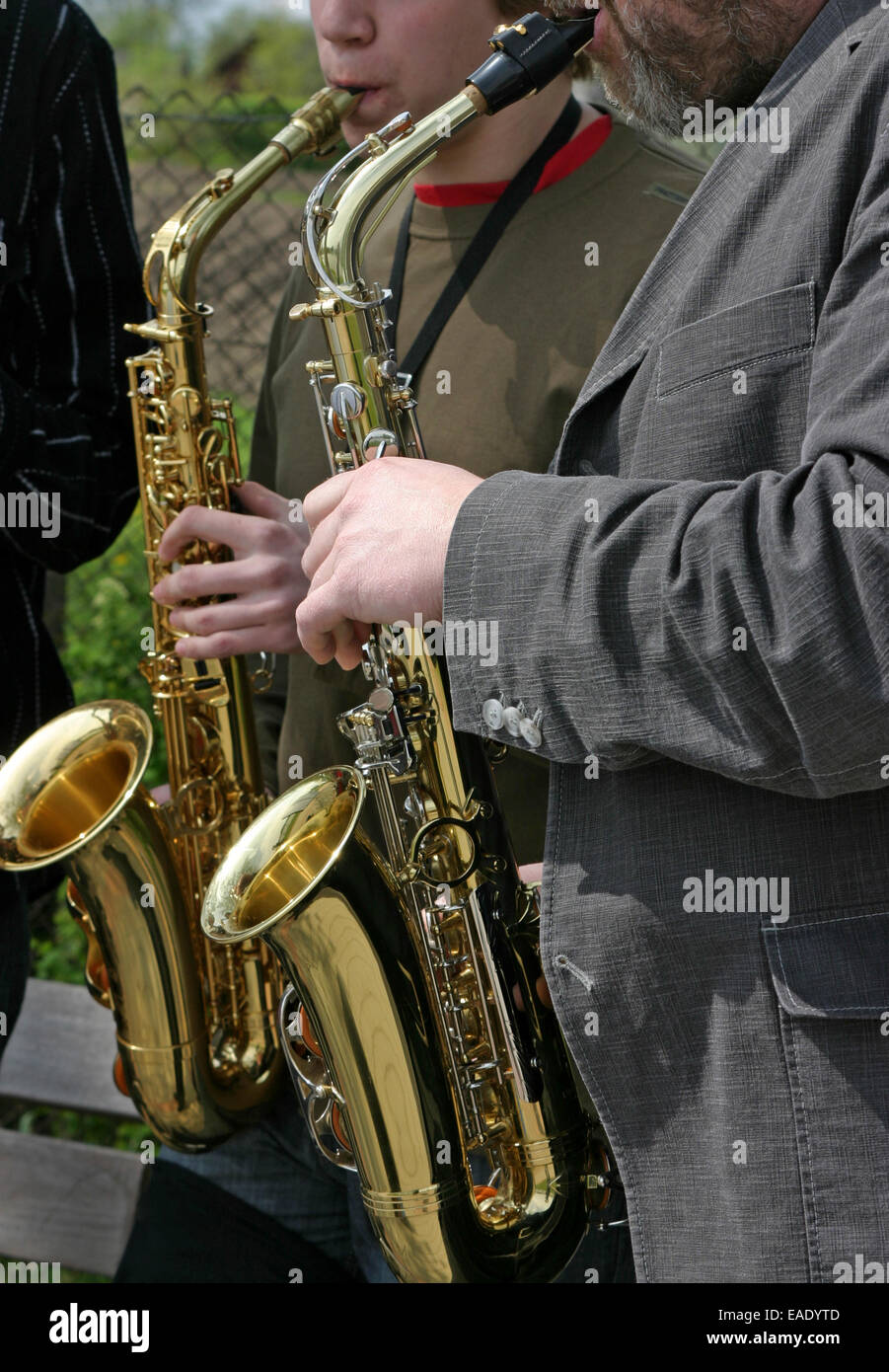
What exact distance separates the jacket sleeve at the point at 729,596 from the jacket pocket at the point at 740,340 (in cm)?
5

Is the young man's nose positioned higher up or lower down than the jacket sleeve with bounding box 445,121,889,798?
higher up

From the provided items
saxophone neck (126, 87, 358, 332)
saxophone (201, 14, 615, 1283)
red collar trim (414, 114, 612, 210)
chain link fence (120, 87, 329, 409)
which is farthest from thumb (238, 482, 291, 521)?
chain link fence (120, 87, 329, 409)

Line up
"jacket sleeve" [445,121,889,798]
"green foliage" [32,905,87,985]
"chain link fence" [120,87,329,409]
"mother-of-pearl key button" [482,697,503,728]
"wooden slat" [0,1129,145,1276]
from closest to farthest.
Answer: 1. "jacket sleeve" [445,121,889,798]
2. "mother-of-pearl key button" [482,697,503,728]
3. "wooden slat" [0,1129,145,1276]
4. "green foliage" [32,905,87,985]
5. "chain link fence" [120,87,329,409]

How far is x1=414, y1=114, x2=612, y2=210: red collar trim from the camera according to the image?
88.4 inches

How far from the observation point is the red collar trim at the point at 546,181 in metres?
2.24

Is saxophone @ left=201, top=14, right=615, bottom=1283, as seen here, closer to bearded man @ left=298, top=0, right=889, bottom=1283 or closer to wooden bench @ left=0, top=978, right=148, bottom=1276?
bearded man @ left=298, top=0, right=889, bottom=1283

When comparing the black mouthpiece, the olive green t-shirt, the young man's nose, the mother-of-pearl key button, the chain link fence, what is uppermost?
the chain link fence

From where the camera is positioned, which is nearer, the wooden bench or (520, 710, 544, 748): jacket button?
(520, 710, 544, 748): jacket button

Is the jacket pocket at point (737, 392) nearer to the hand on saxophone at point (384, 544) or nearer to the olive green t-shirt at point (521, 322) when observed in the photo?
the hand on saxophone at point (384, 544)

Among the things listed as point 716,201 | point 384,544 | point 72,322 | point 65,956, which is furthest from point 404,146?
point 65,956

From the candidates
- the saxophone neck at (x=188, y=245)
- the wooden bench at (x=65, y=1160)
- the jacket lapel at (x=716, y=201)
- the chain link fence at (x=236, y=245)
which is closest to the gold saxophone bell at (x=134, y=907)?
the saxophone neck at (x=188, y=245)

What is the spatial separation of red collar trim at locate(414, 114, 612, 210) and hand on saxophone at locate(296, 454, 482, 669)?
0.86 metres

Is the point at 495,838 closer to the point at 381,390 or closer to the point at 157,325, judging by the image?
the point at 381,390
